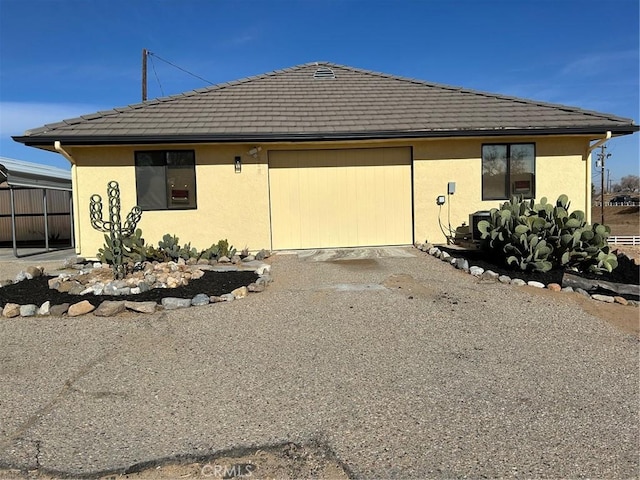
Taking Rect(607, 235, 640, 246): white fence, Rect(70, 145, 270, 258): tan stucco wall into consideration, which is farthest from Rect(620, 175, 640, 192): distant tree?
Rect(70, 145, 270, 258): tan stucco wall

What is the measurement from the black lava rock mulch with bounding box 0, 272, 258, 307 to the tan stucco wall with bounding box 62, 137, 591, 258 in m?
3.00

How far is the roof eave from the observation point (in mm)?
10352

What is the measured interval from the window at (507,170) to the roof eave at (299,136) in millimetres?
617

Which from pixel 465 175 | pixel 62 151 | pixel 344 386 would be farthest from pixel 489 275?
pixel 62 151

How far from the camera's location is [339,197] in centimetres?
1180

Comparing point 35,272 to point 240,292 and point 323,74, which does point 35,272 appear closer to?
point 240,292

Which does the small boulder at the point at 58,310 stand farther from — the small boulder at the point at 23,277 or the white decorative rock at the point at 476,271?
the white decorative rock at the point at 476,271

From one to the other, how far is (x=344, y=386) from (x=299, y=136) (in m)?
7.59

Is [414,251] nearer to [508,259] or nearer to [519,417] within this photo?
[508,259]

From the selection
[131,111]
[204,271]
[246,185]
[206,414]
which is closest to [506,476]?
[206,414]

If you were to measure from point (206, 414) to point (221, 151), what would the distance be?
27.4 feet

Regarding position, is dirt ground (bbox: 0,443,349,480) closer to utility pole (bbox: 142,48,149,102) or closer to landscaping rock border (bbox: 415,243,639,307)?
landscaping rock border (bbox: 415,243,639,307)

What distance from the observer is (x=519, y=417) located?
3.63 metres

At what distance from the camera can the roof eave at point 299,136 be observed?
1035 centimetres
